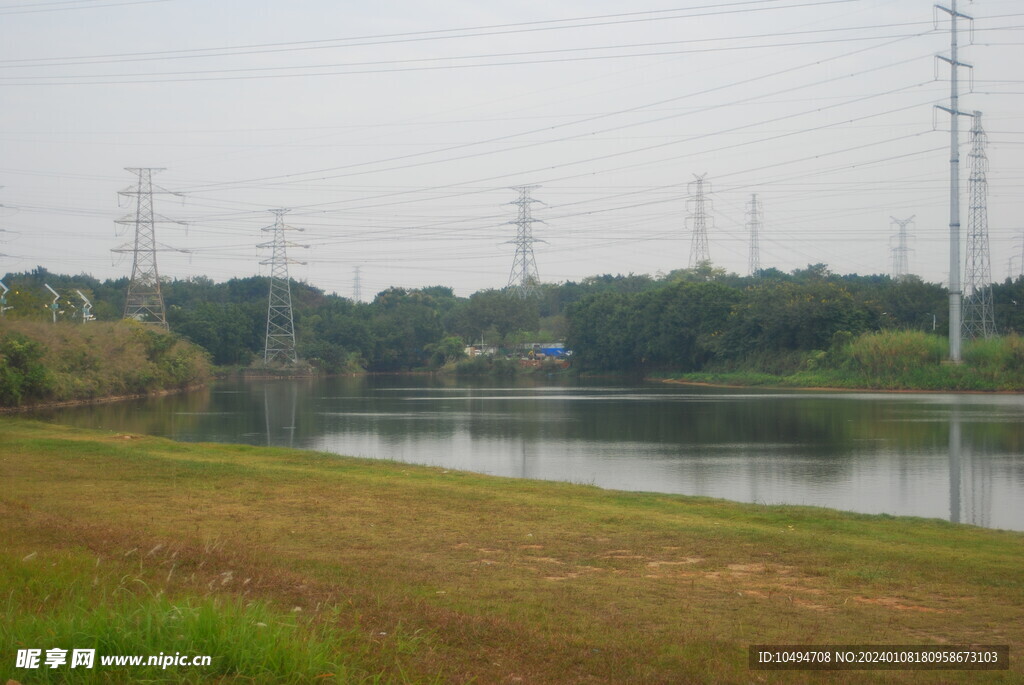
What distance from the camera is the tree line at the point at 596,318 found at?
64438 mm

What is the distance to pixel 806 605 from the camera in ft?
23.9

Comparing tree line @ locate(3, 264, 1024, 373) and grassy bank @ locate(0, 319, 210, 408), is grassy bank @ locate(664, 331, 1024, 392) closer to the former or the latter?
tree line @ locate(3, 264, 1024, 373)

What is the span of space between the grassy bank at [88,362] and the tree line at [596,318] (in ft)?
14.0

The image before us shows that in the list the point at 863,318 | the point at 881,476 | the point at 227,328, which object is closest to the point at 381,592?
the point at 881,476

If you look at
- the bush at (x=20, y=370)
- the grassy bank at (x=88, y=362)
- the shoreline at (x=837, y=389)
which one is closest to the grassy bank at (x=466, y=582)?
the bush at (x=20, y=370)

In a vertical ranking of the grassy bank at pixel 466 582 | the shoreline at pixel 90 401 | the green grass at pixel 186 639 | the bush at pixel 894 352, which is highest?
the bush at pixel 894 352

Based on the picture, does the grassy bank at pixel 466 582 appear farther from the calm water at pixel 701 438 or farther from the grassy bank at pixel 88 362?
the grassy bank at pixel 88 362

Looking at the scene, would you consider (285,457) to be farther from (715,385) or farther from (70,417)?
(715,385)

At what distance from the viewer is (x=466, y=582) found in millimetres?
7645

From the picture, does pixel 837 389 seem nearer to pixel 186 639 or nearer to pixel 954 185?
pixel 954 185

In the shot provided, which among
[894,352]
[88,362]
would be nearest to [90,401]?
[88,362]

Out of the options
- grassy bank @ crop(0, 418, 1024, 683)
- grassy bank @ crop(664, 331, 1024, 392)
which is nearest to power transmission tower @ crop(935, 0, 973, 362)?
grassy bank @ crop(664, 331, 1024, 392)

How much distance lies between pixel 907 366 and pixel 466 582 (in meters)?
51.4

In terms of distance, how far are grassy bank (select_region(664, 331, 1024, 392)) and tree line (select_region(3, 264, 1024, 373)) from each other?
2.39m
